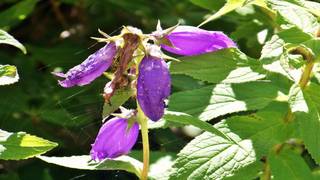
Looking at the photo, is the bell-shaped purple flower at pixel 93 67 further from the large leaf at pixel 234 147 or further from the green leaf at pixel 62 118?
the green leaf at pixel 62 118

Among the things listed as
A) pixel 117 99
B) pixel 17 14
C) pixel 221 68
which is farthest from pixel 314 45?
pixel 17 14

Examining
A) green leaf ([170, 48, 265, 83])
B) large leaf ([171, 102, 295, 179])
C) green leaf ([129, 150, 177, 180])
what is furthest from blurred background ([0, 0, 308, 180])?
large leaf ([171, 102, 295, 179])

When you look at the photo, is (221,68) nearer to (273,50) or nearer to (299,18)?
(273,50)

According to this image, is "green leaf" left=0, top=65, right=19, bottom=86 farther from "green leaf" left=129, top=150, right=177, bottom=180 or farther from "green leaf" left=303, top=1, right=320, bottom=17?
"green leaf" left=303, top=1, right=320, bottom=17

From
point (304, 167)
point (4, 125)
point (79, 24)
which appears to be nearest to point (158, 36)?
point (304, 167)

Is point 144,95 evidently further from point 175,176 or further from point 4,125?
point 4,125
